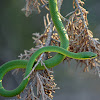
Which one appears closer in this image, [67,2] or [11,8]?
[67,2]

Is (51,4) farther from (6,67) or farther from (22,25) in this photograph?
(22,25)

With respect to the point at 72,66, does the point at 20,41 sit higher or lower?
higher

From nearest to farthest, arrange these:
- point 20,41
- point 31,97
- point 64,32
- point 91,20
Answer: point 31,97
point 64,32
point 91,20
point 20,41

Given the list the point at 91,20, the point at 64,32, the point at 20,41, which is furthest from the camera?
the point at 20,41

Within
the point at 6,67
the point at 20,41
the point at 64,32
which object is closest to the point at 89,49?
the point at 64,32

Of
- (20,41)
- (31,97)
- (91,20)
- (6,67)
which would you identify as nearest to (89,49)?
(31,97)

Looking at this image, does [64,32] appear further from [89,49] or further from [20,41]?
[20,41]

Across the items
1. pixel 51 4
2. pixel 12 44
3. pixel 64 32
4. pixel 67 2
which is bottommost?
pixel 64 32

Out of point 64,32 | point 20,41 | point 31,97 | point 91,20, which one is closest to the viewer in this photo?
point 31,97

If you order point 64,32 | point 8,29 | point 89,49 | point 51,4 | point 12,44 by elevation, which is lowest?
point 89,49
